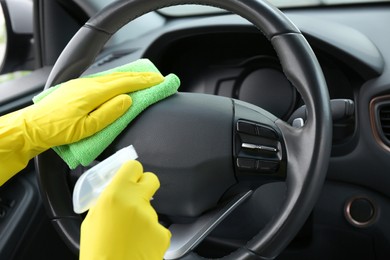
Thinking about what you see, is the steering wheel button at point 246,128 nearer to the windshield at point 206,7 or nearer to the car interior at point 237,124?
the car interior at point 237,124

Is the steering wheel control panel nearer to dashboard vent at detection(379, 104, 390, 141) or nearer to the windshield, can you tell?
dashboard vent at detection(379, 104, 390, 141)

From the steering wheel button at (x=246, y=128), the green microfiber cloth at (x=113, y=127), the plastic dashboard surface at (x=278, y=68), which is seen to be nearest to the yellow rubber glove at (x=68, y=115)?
the green microfiber cloth at (x=113, y=127)

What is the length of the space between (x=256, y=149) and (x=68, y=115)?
11.9 inches

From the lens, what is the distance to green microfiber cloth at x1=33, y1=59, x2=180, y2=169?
0.86 m

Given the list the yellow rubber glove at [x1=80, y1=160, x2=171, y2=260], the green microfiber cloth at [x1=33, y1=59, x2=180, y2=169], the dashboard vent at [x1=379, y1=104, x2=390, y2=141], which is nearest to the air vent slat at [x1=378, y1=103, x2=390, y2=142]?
the dashboard vent at [x1=379, y1=104, x2=390, y2=141]

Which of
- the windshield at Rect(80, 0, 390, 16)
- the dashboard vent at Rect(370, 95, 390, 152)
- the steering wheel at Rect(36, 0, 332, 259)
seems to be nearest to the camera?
the steering wheel at Rect(36, 0, 332, 259)

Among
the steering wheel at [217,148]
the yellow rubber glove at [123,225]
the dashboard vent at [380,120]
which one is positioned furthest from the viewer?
the dashboard vent at [380,120]

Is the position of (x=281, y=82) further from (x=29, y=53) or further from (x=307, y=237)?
(x=29, y=53)

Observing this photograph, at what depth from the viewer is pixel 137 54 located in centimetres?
146

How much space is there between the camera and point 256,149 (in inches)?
34.3

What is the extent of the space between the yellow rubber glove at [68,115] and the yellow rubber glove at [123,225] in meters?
0.17

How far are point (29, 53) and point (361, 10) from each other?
104 cm

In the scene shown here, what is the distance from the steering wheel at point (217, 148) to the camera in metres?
0.81

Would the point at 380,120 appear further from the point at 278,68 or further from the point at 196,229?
the point at 196,229
